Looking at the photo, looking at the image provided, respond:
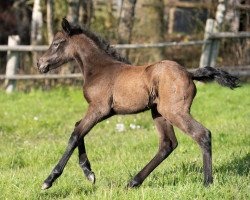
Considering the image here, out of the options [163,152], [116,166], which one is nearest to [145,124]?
[116,166]

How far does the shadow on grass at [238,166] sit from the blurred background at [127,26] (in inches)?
346

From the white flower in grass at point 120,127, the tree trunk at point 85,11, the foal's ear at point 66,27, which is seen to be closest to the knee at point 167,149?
the foal's ear at point 66,27

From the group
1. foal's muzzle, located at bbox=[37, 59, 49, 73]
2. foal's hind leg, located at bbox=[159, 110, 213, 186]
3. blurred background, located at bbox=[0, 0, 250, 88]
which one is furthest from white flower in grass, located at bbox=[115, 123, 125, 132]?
blurred background, located at bbox=[0, 0, 250, 88]

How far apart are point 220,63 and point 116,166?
1082 cm

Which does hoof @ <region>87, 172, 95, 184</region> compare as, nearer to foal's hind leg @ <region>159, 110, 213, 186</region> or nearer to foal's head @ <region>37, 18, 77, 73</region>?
foal's hind leg @ <region>159, 110, 213, 186</region>

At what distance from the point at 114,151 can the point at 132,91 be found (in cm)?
247

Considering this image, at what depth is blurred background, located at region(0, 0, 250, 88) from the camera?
16947 millimetres

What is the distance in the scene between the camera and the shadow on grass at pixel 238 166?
677cm

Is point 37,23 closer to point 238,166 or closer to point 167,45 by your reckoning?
point 167,45

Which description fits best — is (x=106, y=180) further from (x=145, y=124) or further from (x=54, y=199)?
(x=145, y=124)

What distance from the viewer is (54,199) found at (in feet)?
19.2

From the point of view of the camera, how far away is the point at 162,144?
667 centimetres

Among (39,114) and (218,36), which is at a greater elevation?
(218,36)

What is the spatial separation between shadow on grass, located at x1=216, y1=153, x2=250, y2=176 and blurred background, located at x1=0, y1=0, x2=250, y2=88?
28.9ft
